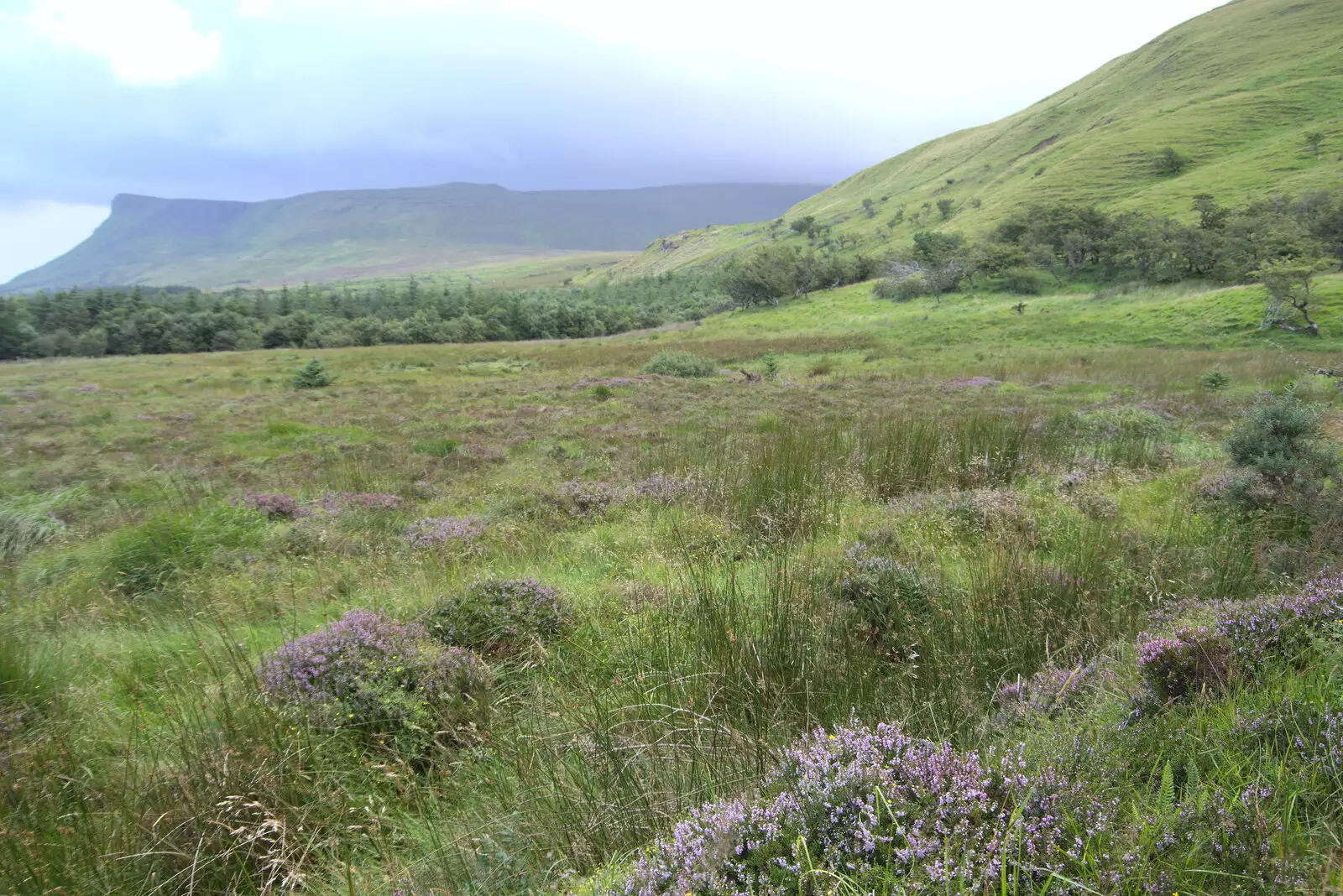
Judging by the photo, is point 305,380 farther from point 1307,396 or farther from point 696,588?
point 1307,396

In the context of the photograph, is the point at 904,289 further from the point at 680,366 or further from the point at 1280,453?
the point at 1280,453

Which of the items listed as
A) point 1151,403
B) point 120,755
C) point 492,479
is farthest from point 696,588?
point 1151,403

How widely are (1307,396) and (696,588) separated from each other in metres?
15.4

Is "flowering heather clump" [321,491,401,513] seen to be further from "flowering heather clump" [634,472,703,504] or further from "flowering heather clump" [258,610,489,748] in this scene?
"flowering heather clump" [258,610,489,748]

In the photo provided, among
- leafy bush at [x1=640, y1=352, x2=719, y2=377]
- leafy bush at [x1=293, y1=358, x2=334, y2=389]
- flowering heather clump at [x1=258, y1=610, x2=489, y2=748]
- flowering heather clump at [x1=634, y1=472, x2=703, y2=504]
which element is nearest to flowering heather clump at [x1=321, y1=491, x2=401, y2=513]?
flowering heather clump at [x1=634, y1=472, x2=703, y2=504]

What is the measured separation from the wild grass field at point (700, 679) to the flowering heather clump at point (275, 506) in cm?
6

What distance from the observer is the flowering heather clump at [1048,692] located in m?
2.25

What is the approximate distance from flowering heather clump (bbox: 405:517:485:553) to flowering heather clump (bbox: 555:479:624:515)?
120 centimetres

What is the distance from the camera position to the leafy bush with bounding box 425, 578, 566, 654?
3760 mm

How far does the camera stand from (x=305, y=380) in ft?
83.9

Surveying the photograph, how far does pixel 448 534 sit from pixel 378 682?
126 inches

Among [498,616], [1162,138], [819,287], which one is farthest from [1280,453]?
[1162,138]

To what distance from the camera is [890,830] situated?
1521mm

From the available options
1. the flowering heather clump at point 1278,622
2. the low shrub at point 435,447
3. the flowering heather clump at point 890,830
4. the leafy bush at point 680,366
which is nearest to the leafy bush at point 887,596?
the flowering heather clump at point 1278,622
